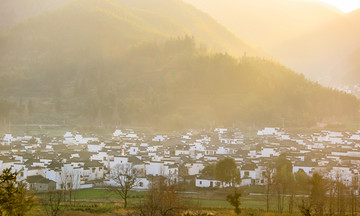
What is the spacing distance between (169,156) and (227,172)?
11.2 m

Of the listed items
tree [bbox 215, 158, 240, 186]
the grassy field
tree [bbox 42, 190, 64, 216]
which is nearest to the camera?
tree [bbox 42, 190, 64, 216]

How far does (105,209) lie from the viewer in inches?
1056

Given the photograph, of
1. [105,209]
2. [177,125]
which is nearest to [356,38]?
[177,125]

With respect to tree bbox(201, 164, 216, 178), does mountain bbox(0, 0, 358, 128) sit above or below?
above

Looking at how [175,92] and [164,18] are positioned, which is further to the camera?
[164,18]

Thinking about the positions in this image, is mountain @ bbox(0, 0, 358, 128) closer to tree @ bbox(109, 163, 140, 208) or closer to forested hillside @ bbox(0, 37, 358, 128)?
forested hillside @ bbox(0, 37, 358, 128)

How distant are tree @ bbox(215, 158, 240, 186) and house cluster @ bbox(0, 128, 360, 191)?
2.16 ft

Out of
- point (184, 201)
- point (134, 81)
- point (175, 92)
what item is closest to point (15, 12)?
point (134, 81)

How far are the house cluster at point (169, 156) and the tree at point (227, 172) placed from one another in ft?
2.16

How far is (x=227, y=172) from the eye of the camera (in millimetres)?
37281

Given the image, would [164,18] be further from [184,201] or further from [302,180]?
[184,201]

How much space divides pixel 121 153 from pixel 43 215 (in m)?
22.6

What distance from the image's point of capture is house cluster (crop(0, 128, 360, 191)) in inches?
1496

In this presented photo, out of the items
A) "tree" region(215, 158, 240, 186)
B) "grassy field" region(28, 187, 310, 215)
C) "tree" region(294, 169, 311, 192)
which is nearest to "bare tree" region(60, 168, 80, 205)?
"grassy field" region(28, 187, 310, 215)
